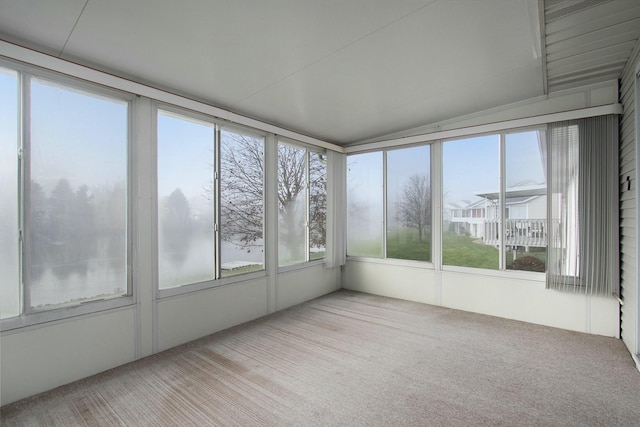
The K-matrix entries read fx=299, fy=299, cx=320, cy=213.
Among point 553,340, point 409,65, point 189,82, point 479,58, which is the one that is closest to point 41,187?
point 189,82

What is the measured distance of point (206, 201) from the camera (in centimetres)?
344

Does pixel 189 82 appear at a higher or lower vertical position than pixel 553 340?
higher

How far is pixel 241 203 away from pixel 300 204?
1170mm

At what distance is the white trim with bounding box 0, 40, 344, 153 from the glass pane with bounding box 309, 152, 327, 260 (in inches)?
48.3

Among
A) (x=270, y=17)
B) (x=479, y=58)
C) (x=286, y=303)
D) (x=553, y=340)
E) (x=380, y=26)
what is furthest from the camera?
(x=286, y=303)

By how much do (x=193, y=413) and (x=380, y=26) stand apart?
305 centimetres

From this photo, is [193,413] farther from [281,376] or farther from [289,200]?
[289,200]

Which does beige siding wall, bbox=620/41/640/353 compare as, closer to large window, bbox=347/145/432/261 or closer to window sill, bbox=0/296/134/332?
large window, bbox=347/145/432/261

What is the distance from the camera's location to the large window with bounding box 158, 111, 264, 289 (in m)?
3.11

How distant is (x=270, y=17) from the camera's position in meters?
2.04

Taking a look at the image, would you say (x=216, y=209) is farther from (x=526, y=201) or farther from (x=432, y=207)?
(x=526, y=201)

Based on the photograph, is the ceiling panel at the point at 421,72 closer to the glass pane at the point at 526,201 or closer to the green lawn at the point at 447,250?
the glass pane at the point at 526,201

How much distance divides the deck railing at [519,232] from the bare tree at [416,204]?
84 centimetres

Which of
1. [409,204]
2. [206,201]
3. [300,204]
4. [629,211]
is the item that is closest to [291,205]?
[300,204]
